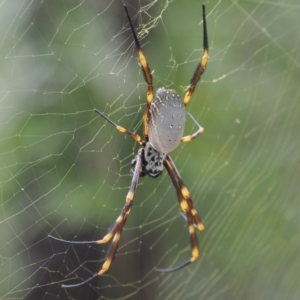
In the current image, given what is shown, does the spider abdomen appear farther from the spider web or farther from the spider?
the spider web

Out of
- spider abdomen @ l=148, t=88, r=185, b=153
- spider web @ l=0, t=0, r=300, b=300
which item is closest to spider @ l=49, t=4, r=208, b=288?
spider abdomen @ l=148, t=88, r=185, b=153

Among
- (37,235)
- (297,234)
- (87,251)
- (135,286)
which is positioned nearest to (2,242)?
(37,235)

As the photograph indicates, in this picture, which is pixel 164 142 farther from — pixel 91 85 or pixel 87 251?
pixel 87 251

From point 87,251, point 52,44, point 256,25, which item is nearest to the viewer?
point 52,44

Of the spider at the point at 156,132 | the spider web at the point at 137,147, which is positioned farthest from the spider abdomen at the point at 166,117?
the spider web at the point at 137,147

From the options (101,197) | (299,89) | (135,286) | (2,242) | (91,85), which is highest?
(91,85)

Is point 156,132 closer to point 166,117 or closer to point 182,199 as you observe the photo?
point 166,117

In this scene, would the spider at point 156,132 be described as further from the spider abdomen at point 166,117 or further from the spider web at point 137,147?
the spider web at point 137,147
